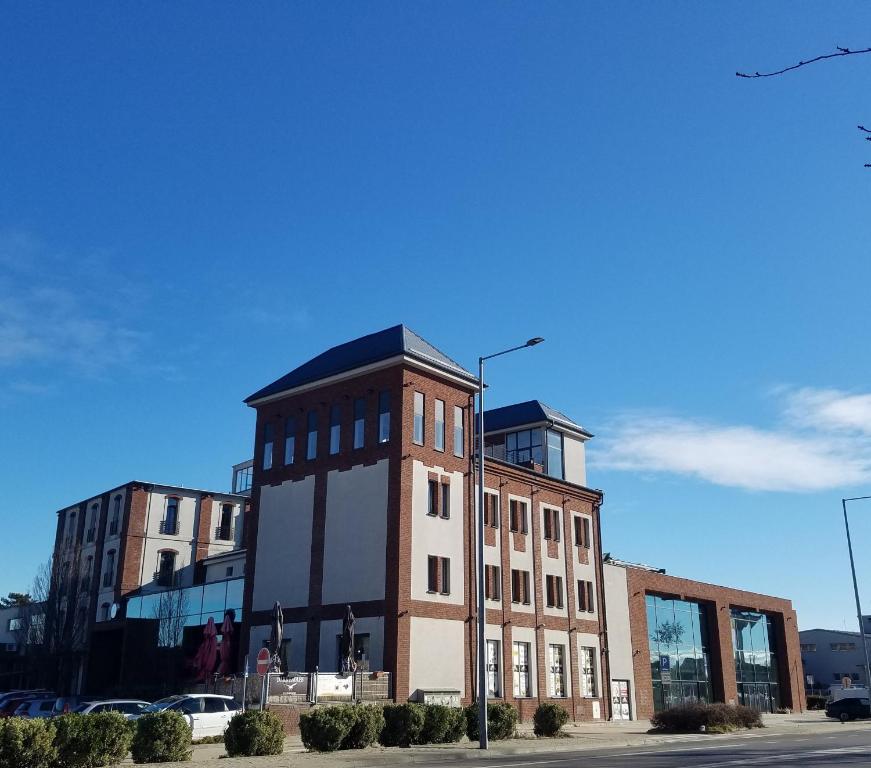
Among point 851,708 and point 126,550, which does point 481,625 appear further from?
point 126,550

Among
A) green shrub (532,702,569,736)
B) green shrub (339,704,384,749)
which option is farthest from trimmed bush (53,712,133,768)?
green shrub (532,702,569,736)

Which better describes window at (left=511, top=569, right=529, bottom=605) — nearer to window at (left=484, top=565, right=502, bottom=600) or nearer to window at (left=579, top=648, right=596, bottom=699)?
window at (left=484, top=565, right=502, bottom=600)

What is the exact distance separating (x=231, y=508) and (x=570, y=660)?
29920 mm

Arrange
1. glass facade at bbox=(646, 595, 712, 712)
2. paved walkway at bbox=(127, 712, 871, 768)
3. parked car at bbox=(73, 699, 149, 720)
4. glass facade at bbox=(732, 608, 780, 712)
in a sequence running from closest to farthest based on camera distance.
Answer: paved walkway at bbox=(127, 712, 871, 768) < parked car at bbox=(73, 699, 149, 720) < glass facade at bbox=(646, 595, 712, 712) < glass facade at bbox=(732, 608, 780, 712)

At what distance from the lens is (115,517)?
6144 cm

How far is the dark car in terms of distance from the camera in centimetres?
5166

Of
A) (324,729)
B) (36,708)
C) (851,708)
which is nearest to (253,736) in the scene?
(324,729)

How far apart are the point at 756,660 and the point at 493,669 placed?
30782 mm

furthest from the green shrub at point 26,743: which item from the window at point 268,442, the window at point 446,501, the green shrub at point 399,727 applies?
the window at point 268,442

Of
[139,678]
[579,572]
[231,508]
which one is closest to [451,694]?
[579,572]

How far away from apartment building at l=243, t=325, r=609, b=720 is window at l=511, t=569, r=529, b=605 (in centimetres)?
7

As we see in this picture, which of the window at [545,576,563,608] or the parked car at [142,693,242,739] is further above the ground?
the window at [545,576,563,608]

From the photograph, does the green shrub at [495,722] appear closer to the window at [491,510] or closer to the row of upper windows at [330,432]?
the window at [491,510]

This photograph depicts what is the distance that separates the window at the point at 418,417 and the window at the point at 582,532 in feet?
44.6
